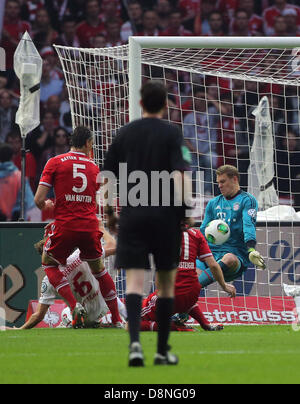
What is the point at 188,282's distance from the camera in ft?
29.2

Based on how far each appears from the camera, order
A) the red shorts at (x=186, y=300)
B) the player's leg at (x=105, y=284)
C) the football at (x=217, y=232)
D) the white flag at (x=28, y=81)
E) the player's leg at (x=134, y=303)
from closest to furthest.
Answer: the player's leg at (x=134, y=303) → the red shorts at (x=186, y=300) → the player's leg at (x=105, y=284) → the football at (x=217, y=232) → the white flag at (x=28, y=81)

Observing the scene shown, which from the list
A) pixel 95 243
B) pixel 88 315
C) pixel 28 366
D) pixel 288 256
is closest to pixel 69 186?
pixel 95 243

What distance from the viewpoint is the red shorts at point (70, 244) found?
9383 millimetres

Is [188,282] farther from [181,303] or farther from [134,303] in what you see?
[134,303]

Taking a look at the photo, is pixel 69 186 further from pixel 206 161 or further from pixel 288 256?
pixel 206 161

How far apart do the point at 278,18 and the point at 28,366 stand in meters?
12.5

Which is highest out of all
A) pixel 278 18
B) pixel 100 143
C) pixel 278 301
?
pixel 278 18

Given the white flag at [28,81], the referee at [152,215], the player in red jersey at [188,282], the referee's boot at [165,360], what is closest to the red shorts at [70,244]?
the player in red jersey at [188,282]

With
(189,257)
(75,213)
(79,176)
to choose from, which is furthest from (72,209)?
(189,257)

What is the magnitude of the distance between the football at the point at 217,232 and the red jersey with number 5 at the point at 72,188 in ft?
4.46

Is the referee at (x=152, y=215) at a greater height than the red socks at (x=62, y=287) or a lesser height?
lesser

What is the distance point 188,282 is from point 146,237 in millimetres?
3246

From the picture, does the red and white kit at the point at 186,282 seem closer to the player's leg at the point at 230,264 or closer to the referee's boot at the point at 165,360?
the player's leg at the point at 230,264

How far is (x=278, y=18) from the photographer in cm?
1705
